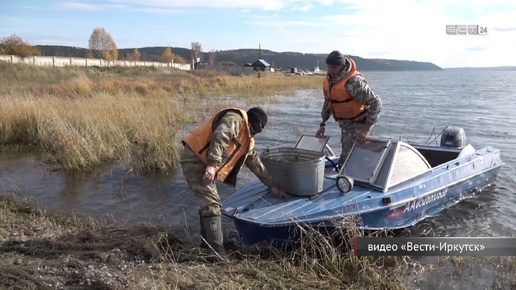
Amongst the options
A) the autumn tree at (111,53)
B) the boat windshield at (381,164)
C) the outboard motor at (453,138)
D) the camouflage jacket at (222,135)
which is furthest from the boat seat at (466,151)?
the autumn tree at (111,53)

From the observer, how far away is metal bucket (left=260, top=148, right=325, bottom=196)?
5.58m

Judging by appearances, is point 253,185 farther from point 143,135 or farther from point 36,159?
point 36,159

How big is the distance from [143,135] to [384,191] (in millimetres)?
6385

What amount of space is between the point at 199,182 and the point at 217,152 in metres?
0.50

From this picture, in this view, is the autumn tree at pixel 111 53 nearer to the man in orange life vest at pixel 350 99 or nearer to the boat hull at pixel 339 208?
the man in orange life vest at pixel 350 99

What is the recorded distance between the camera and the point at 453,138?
345 inches

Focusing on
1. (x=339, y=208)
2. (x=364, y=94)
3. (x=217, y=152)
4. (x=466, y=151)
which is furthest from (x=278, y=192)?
(x=466, y=151)

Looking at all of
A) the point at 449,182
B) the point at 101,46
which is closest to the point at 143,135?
the point at 449,182

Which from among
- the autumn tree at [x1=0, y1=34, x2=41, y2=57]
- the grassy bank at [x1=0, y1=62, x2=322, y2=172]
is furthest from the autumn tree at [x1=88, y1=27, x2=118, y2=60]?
the grassy bank at [x1=0, y1=62, x2=322, y2=172]

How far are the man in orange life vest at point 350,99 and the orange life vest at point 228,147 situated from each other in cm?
213

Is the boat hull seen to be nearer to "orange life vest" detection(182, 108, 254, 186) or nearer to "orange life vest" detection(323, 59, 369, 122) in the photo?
"orange life vest" detection(182, 108, 254, 186)

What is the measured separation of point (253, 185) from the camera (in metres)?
6.34

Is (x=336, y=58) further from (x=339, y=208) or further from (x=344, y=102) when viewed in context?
(x=339, y=208)

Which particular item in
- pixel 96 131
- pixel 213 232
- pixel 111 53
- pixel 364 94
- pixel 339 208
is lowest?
pixel 213 232
